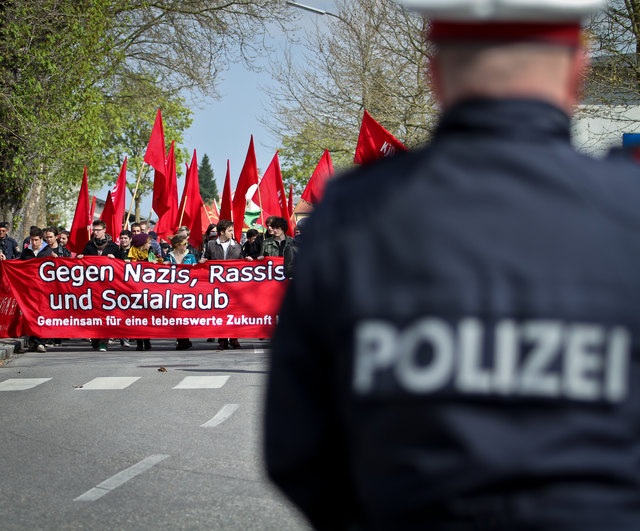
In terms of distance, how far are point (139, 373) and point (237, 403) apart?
3111 millimetres

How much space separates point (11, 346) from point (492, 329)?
1530 cm

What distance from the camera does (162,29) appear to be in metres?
28.5

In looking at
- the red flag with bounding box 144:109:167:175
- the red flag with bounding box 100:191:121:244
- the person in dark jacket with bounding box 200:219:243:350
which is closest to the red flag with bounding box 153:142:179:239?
the red flag with bounding box 144:109:167:175

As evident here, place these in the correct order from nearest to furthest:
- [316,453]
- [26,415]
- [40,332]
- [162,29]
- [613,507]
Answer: [613,507]
[316,453]
[26,415]
[40,332]
[162,29]

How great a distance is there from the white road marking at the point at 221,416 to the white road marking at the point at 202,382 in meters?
1.49

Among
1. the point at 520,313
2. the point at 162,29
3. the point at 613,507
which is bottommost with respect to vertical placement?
the point at 613,507

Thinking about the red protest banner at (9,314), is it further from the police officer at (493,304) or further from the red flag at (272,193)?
the police officer at (493,304)

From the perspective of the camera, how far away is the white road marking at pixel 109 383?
11.2m

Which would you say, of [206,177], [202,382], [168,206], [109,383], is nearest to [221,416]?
[202,382]

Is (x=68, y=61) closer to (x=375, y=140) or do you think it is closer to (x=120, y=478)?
(x=375, y=140)

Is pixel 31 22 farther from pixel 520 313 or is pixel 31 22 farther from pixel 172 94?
pixel 520 313

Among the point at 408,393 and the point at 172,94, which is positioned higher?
the point at 172,94

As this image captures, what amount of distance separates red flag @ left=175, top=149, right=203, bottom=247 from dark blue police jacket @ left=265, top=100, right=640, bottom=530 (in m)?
21.5

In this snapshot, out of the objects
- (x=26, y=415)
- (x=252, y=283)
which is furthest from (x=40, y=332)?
(x=26, y=415)
